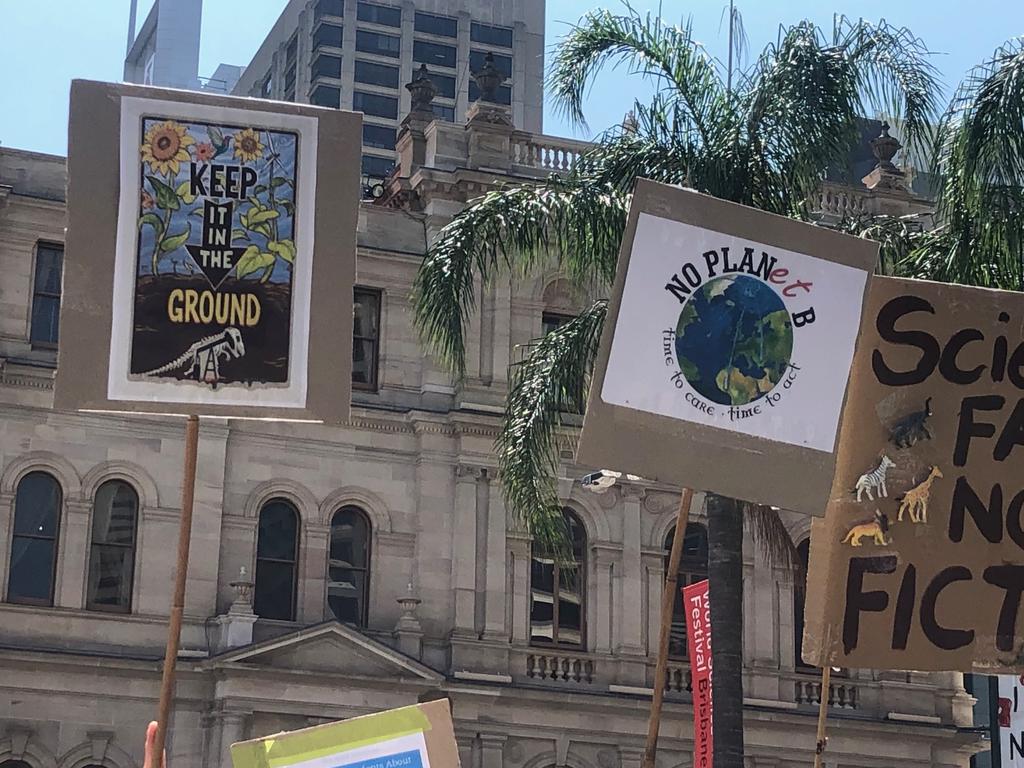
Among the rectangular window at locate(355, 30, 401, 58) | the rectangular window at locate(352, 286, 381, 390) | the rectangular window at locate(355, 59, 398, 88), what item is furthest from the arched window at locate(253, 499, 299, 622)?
the rectangular window at locate(355, 30, 401, 58)

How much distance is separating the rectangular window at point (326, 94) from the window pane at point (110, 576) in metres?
54.2

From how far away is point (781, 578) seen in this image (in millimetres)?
33344

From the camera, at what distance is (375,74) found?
83000mm

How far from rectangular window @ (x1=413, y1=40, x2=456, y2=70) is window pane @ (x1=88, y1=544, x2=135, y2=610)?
5607 cm

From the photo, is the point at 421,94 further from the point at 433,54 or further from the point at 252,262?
the point at 433,54

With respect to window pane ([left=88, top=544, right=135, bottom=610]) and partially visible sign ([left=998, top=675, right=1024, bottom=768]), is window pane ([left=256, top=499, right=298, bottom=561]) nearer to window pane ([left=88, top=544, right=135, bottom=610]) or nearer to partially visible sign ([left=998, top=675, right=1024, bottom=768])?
window pane ([left=88, top=544, right=135, bottom=610])

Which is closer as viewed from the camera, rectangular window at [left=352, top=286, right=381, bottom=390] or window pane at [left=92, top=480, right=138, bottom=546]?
window pane at [left=92, top=480, right=138, bottom=546]

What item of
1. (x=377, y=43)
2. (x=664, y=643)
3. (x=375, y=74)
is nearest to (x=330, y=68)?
(x=375, y=74)

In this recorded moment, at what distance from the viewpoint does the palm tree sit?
17828 mm

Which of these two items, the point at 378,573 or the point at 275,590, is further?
the point at 378,573

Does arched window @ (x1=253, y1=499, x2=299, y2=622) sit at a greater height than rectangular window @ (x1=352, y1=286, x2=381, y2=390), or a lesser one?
lesser

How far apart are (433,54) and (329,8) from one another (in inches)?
188

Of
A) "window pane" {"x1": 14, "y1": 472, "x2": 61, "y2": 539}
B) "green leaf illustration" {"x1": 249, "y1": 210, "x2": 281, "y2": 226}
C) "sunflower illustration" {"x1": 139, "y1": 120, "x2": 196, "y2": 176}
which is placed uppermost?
"window pane" {"x1": 14, "y1": 472, "x2": 61, "y2": 539}

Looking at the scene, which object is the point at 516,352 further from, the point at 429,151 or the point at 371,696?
the point at 371,696
